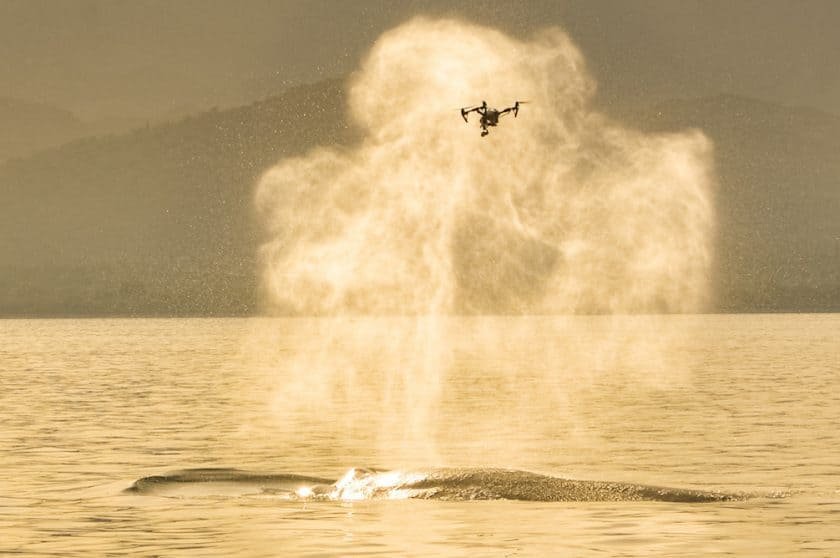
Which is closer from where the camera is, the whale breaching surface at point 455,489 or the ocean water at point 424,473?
the ocean water at point 424,473

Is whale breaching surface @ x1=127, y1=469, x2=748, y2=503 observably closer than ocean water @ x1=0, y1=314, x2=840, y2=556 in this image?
No

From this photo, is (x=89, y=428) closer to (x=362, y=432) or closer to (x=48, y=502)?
(x=362, y=432)

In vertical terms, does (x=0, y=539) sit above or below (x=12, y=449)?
below

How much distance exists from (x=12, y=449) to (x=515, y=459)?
2397 centimetres

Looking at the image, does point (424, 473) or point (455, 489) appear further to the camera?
point (424, 473)

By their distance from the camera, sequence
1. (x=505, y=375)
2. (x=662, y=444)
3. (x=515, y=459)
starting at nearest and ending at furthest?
(x=515, y=459) → (x=662, y=444) → (x=505, y=375)

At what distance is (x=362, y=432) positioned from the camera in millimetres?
91812

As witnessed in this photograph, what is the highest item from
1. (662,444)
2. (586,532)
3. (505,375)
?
(505,375)

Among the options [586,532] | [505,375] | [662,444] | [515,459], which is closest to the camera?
[586,532]

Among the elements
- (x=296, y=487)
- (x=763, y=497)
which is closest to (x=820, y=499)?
(x=763, y=497)

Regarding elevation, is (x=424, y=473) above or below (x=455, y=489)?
above

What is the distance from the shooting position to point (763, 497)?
2130 inches

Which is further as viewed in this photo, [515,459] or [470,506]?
[515,459]

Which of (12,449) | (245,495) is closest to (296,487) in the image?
(245,495)
